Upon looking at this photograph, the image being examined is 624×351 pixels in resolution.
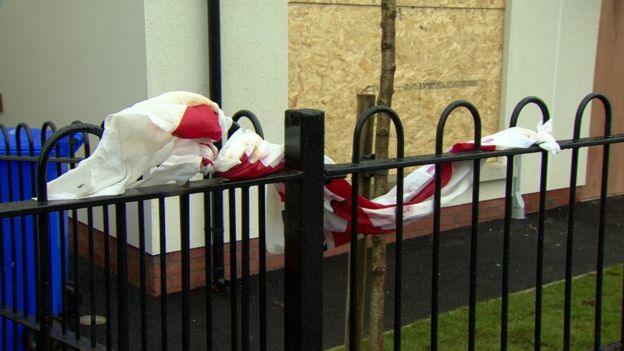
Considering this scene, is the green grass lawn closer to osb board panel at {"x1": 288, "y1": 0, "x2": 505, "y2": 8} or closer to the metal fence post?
the metal fence post

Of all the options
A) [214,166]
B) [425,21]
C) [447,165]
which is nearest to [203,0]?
[425,21]

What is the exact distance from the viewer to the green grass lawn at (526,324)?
4.29m

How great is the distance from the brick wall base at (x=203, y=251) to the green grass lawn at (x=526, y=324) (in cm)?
92

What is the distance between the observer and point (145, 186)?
185 centimetres

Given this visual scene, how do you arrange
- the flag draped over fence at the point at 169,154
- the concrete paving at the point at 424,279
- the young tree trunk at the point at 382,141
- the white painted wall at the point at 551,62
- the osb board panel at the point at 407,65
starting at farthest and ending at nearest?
the white painted wall at the point at 551,62 → the osb board panel at the point at 407,65 → the concrete paving at the point at 424,279 → the young tree trunk at the point at 382,141 → the flag draped over fence at the point at 169,154

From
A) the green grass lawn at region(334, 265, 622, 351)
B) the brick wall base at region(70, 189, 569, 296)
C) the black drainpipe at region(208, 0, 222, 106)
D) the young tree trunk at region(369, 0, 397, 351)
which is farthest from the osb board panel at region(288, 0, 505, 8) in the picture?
the young tree trunk at region(369, 0, 397, 351)

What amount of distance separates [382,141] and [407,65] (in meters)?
3.55

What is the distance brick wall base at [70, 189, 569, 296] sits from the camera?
5164 mm

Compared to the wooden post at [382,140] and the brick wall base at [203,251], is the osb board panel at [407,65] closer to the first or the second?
the brick wall base at [203,251]

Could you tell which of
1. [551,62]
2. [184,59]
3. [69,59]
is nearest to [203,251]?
[184,59]

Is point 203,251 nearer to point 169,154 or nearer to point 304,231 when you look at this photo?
point 304,231

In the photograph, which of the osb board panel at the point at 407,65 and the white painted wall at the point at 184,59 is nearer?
the white painted wall at the point at 184,59

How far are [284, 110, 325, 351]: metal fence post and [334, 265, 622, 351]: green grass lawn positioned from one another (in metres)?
2.22

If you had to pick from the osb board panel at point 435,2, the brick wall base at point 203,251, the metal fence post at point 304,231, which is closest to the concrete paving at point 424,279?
the brick wall base at point 203,251
